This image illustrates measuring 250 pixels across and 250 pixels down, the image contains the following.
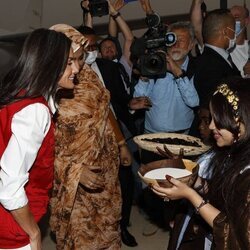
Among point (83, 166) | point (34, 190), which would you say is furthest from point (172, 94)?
point (34, 190)

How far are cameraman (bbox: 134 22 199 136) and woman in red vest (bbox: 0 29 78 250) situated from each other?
1278 mm

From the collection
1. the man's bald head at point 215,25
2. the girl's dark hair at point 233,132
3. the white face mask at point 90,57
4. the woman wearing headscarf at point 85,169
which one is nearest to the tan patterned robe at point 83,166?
the woman wearing headscarf at point 85,169

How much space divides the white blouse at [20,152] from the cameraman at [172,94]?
146 cm

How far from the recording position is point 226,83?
1.56 meters

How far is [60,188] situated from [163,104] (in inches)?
38.1

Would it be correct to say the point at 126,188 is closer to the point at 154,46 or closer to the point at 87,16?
the point at 154,46

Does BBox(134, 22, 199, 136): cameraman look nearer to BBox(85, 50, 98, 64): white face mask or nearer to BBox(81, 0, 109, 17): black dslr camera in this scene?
BBox(85, 50, 98, 64): white face mask

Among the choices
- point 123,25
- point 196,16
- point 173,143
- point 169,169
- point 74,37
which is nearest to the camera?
point 169,169

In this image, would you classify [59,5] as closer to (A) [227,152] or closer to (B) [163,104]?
(B) [163,104]

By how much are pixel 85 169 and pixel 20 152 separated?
2.38 feet

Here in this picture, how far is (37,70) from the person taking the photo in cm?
149

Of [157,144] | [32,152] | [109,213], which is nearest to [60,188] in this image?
[109,213]

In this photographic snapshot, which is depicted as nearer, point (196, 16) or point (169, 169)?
point (169, 169)

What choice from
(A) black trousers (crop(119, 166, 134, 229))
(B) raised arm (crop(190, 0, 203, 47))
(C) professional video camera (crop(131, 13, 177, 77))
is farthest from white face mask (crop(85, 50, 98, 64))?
(B) raised arm (crop(190, 0, 203, 47))
